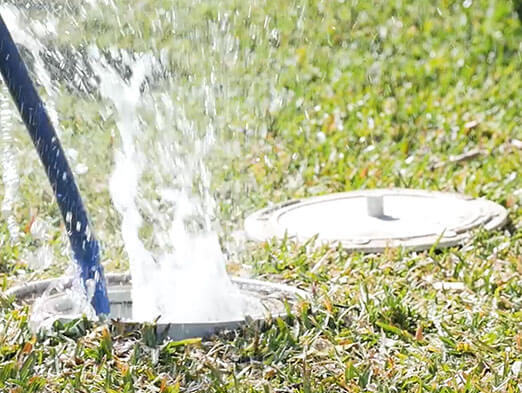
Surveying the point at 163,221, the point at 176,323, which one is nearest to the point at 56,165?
the point at 176,323

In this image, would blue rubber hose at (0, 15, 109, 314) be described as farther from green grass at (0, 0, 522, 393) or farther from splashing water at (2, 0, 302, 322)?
green grass at (0, 0, 522, 393)

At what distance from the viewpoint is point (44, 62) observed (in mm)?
5598

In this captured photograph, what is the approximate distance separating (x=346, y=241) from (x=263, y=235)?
33 centimetres

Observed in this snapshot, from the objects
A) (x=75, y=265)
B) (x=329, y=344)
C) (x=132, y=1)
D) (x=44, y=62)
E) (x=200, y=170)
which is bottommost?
(x=329, y=344)

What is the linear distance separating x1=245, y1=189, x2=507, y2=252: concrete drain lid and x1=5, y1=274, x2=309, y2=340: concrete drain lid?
0.65 meters

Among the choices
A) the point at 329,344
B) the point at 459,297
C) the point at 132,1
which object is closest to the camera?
the point at 329,344

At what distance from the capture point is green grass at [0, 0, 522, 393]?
2977mm

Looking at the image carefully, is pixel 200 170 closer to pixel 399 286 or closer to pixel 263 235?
pixel 263 235

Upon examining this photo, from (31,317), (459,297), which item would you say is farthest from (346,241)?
(31,317)

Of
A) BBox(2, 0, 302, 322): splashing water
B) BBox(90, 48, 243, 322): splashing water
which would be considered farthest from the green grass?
BBox(90, 48, 243, 322): splashing water

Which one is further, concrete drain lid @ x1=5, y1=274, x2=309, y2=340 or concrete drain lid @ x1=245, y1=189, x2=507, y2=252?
concrete drain lid @ x1=245, y1=189, x2=507, y2=252

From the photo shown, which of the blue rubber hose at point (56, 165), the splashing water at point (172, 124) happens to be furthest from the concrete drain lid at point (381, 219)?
the blue rubber hose at point (56, 165)

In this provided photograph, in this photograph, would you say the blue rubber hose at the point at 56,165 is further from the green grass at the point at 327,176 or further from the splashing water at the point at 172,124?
the green grass at the point at 327,176

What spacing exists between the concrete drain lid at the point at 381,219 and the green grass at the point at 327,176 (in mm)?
91
